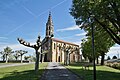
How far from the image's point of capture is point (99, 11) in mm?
26328

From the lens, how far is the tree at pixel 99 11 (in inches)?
1014

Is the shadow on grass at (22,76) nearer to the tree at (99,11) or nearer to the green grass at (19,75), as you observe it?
the green grass at (19,75)

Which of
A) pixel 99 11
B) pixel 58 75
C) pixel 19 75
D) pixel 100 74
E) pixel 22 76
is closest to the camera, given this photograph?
pixel 22 76

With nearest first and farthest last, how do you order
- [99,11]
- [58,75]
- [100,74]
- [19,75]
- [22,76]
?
[22,76] < [19,75] < [58,75] < [99,11] < [100,74]

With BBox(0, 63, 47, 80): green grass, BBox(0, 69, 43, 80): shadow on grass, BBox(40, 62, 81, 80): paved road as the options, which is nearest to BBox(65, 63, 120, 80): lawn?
BBox(40, 62, 81, 80): paved road

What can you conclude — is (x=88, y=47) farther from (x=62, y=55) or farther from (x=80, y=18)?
(x=62, y=55)

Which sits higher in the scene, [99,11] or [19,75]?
[99,11]

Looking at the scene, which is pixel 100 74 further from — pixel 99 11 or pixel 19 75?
pixel 19 75

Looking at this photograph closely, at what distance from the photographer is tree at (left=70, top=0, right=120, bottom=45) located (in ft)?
84.5

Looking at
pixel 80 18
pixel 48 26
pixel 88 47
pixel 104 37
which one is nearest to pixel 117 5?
pixel 80 18

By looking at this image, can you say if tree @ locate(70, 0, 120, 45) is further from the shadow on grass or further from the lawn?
the shadow on grass

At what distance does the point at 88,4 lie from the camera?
91.8ft

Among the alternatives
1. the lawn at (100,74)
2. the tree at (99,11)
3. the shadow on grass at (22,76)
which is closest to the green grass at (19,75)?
the shadow on grass at (22,76)

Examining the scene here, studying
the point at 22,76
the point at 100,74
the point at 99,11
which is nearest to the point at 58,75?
the point at 22,76
